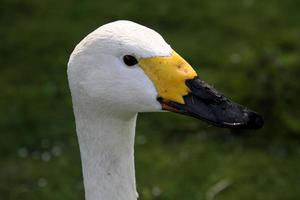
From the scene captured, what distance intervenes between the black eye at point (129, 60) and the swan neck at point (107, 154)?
26 centimetres

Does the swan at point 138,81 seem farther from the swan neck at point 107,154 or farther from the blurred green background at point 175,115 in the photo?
the blurred green background at point 175,115

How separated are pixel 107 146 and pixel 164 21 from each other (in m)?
4.69

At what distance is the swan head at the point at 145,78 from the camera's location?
287cm

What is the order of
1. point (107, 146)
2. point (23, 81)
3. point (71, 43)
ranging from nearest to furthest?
point (107, 146) → point (23, 81) → point (71, 43)

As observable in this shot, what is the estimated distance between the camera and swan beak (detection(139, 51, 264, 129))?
2867 mm

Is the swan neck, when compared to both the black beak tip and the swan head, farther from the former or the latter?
the black beak tip

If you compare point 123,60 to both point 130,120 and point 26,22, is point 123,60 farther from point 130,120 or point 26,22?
point 26,22

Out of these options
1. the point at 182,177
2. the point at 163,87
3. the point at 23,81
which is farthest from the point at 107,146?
the point at 23,81

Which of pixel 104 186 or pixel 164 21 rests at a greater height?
A: pixel 104 186

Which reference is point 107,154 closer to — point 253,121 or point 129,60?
point 129,60

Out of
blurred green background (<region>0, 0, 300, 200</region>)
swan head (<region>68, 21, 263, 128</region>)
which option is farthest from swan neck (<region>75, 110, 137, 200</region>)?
blurred green background (<region>0, 0, 300, 200</region>)

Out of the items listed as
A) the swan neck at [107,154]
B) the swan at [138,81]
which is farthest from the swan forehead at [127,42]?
the swan neck at [107,154]

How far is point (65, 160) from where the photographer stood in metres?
5.79

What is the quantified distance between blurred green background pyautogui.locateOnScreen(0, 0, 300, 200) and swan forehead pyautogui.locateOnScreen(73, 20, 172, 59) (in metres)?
2.56
